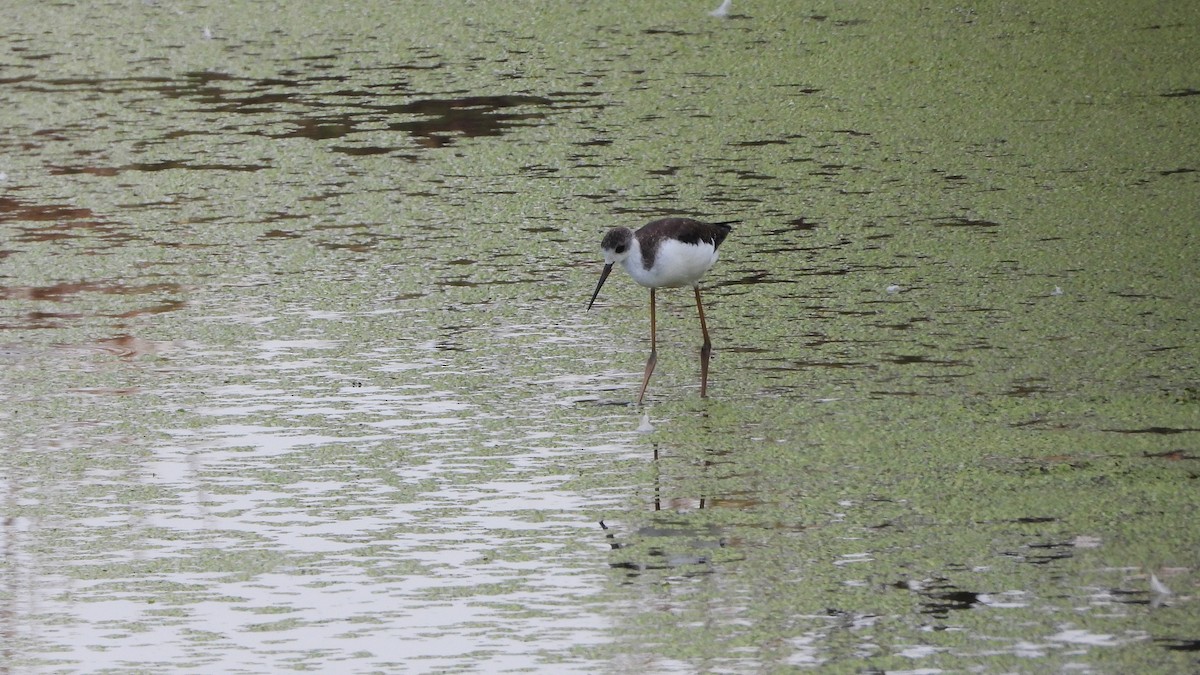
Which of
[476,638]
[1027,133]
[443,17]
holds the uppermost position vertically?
[443,17]

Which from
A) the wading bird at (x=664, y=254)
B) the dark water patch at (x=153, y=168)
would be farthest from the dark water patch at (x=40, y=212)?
the wading bird at (x=664, y=254)

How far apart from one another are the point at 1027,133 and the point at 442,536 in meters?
3.57

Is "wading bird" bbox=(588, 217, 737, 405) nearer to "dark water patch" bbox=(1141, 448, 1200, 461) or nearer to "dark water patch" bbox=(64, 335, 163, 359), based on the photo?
"dark water patch" bbox=(1141, 448, 1200, 461)

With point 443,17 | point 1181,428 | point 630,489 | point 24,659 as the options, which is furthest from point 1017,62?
point 24,659

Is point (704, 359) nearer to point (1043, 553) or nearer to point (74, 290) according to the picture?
point (1043, 553)

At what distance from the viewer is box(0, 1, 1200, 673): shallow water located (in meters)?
3.35

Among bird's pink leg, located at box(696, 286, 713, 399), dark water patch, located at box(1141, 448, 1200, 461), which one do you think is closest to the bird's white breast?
bird's pink leg, located at box(696, 286, 713, 399)

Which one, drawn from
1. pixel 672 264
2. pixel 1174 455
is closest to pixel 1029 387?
pixel 1174 455

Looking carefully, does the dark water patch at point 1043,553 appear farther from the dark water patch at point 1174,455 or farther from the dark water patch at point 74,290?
the dark water patch at point 74,290

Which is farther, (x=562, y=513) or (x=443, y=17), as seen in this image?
(x=443, y=17)

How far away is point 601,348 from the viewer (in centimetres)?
498

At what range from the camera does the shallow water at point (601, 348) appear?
335 centimetres

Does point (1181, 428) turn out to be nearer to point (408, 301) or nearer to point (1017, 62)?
point (408, 301)

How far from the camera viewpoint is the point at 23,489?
4098 millimetres
